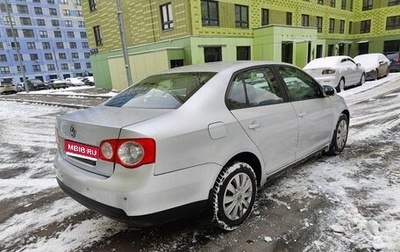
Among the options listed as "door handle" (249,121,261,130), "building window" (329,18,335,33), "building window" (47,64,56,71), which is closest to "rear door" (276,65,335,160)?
"door handle" (249,121,261,130)

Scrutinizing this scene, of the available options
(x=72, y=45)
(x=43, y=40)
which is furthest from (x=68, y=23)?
(x=43, y=40)

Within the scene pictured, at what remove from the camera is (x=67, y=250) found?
104 inches

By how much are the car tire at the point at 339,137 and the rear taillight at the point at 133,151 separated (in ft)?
10.8

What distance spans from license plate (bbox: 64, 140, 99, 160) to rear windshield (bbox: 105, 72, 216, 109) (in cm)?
62

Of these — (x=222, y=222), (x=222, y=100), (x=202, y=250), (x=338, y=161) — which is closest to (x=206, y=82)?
(x=222, y=100)

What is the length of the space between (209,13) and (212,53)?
2.39 metres

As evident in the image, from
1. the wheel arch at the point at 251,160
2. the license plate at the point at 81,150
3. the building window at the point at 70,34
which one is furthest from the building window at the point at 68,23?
the wheel arch at the point at 251,160

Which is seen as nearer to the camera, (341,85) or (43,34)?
(341,85)

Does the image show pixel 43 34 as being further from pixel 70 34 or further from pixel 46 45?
pixel 70 34

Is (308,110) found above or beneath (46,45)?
beneath

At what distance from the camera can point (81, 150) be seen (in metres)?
2.51

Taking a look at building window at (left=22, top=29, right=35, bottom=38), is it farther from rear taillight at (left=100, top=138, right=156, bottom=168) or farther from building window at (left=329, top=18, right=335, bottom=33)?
rear taillight at (left=100, top=138, right=156, bottom=168)

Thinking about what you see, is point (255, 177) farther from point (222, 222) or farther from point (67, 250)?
point (67, 250)

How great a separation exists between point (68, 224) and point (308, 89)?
11.1 feet
